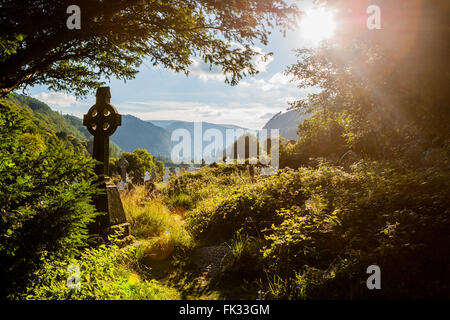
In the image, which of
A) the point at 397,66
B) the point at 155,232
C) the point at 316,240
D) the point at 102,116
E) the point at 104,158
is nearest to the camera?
the point at 397,66

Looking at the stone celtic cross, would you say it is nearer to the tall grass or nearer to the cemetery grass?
the tall grass

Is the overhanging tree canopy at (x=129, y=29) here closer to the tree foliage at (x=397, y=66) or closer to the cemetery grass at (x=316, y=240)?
the tree foliage at (x=397, y=66)

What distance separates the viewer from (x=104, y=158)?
5.23 m

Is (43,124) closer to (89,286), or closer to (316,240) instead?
(89,286)

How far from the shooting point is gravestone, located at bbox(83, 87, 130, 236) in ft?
16.0

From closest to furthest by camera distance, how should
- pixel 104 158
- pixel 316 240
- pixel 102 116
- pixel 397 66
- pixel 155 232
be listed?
pixel 397 66, pixel 316 240, pixel 104 158, pixel 102 116, pixel 155 232

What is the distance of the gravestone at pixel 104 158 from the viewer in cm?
487

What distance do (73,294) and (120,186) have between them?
969 cm

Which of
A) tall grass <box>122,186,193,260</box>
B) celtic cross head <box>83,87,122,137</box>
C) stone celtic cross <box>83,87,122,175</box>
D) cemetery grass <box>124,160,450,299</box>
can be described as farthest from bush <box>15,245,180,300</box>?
celtic cross head <box>83,87,122,137</box>

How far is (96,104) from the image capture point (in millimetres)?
5395

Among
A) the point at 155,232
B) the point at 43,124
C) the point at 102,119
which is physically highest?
the point at 43,124

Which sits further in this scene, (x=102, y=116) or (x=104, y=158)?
(x=102, y=116)

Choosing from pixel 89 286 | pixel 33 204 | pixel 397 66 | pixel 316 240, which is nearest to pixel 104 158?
pixel 33 204
